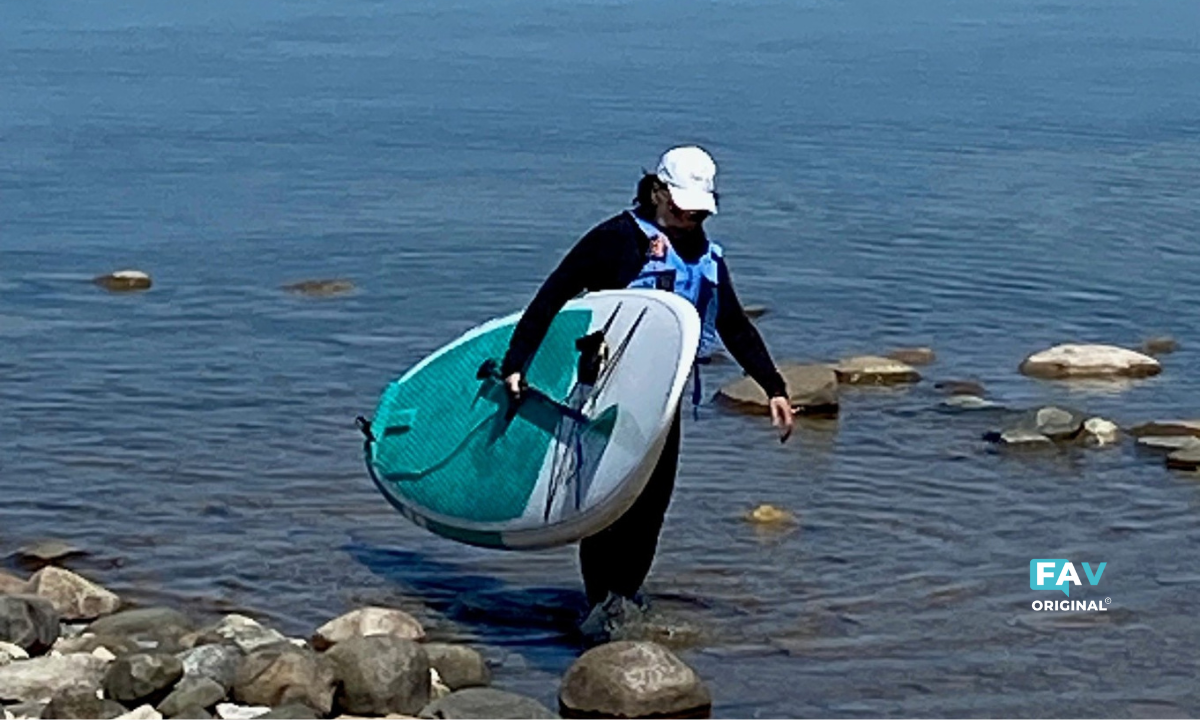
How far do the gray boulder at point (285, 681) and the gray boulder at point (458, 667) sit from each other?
63cm

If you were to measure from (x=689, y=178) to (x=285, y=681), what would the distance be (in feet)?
7.68

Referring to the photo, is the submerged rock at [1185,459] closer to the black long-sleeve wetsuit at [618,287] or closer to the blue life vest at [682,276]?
the black long-sleeve wetsuit at [618,287]

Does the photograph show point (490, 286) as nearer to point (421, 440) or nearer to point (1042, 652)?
point (421, 440)

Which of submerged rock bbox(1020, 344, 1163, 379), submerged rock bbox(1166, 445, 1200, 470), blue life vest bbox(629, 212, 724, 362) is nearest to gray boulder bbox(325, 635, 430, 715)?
blue life vest bbox(629, 212, 724, 362)

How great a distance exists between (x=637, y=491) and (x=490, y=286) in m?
8.44

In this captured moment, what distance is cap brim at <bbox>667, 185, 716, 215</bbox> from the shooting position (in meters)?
9.09

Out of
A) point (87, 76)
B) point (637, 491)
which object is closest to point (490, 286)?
point (637, 491)

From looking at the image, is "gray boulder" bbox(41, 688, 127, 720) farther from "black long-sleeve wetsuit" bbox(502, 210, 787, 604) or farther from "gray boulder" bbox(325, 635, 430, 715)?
"black long-sleeve wetsuit" bbox(502, 210, 787, 604)

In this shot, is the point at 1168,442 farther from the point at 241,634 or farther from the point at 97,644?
the point at 97,644

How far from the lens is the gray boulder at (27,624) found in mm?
9195

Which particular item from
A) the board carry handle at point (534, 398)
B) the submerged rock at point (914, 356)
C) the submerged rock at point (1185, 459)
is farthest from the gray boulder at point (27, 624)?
the submerged rock at point (914, 356)

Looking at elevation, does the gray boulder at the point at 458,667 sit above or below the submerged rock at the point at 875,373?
above

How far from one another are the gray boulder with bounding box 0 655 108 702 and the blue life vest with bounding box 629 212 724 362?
2507mm
